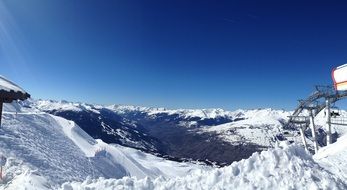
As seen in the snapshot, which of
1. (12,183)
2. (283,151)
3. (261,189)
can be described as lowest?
(12,183)

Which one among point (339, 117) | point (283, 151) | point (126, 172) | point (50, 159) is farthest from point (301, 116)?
point (283, 151)

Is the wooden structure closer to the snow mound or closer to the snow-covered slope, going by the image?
the snow mound

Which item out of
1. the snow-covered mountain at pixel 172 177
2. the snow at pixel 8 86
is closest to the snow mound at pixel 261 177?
the snow-covered mountain at pixel 172 177

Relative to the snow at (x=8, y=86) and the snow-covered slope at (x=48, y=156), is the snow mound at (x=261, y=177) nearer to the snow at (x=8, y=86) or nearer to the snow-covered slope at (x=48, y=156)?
the snow at (x=8, y=86)

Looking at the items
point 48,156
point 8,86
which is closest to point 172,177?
point 8,86

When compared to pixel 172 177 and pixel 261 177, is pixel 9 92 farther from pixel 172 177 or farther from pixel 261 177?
pixel 261 177

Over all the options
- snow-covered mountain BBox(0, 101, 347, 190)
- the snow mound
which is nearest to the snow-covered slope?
snow-covered mountain BBox(0, 101, 347, 190)

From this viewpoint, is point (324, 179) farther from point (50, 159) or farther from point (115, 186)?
point (50, 159)
